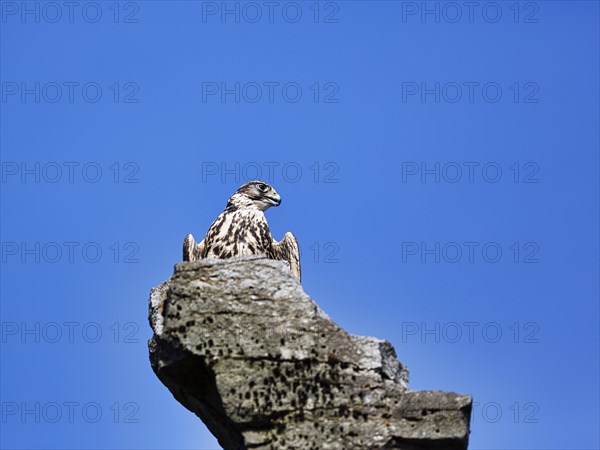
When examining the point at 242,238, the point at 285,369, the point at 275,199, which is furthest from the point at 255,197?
the point at 285,369

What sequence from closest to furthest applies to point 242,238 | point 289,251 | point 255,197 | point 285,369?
1. point 285,369
2. point 242,238
3. point 289,251
4. point 255,197

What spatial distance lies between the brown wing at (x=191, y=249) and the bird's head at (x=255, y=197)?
0.91 m

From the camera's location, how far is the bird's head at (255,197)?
1741 centimetres

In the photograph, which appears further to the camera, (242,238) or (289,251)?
(289,251)

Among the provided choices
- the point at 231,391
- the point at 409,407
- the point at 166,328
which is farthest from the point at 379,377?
the point at 166,328

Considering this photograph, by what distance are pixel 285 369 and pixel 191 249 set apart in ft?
13.2

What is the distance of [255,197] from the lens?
58.1ft

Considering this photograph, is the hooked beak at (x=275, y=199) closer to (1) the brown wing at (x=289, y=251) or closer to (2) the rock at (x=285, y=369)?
(1) the brown wing at (x=289, y=251)

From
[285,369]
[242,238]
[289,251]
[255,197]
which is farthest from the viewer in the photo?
[255,197]

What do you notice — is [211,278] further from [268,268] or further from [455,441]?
[455,441]

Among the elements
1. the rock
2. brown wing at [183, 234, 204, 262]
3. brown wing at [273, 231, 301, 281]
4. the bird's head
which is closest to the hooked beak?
the bird's head

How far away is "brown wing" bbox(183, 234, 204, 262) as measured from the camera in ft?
54.2

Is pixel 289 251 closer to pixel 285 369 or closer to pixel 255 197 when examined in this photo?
pixel 255 197

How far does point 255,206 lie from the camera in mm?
17516
